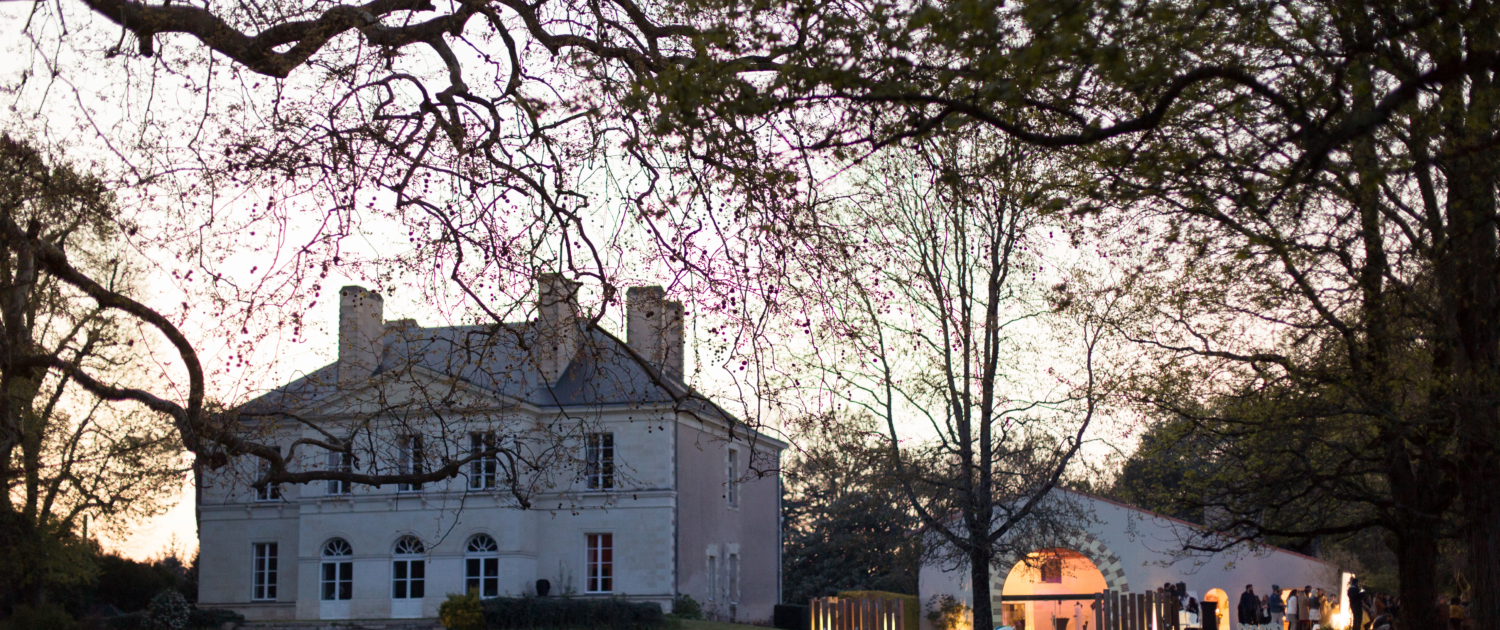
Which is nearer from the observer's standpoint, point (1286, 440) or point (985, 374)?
point (1286, 440)

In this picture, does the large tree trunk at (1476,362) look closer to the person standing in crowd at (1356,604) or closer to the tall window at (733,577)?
the person standing in crowd at (1356,604)

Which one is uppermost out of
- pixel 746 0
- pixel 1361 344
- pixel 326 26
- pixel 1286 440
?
pixel 326 26

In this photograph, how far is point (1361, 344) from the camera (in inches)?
520

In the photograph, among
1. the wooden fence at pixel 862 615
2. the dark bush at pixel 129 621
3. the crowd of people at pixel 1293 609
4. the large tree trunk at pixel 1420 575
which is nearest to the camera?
the large tree trunk at pixel 1420 575

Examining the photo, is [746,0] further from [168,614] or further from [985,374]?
[168,614]

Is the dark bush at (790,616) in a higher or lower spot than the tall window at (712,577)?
lower

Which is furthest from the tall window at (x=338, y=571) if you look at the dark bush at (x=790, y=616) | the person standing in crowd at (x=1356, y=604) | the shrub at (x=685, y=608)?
the person standing in crowd at (x=1356, y=604)

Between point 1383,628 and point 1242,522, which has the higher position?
point 1242,522

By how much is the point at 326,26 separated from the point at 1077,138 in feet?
17.4

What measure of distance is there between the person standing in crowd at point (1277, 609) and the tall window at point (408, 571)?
69.7 feet

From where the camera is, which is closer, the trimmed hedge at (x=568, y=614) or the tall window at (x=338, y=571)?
the trimmed hedge at (x=568, y=614)

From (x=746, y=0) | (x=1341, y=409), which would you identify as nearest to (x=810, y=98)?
(x=746, y=0)

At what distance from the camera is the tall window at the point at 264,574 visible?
34344mm

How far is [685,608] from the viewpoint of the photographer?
103ft
